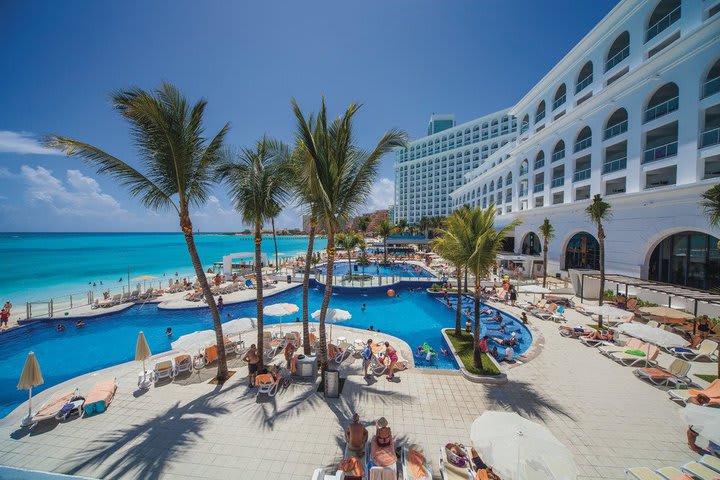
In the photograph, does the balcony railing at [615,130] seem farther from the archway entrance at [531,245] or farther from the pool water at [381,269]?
the pool water at [381,269]

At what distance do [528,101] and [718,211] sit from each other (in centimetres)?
3112

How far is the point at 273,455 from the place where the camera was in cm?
579

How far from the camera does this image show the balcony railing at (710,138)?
14.7 meters

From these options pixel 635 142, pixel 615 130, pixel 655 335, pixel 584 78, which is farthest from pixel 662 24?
pixel 655 335

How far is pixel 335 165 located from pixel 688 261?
25.7 metres

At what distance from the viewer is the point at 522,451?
176 inches

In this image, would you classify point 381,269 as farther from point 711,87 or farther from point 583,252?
point 711,87

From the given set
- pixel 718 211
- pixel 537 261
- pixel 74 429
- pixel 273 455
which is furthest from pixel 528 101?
pixel 74 429

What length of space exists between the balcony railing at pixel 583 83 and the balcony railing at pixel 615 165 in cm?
905

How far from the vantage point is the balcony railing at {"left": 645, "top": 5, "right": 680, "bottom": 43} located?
57.9ft

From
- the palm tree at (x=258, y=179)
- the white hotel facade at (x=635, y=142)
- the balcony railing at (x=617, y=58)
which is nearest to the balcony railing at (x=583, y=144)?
the white hotel facade at (x=635, y=142)

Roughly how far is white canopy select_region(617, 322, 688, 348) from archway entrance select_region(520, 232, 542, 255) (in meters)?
25.8

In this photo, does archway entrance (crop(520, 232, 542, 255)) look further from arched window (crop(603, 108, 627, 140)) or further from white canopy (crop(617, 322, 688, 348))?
white canopy (crop(617, 322, 688, 348))

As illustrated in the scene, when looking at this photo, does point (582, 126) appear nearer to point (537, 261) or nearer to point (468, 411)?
point (537, 261)
